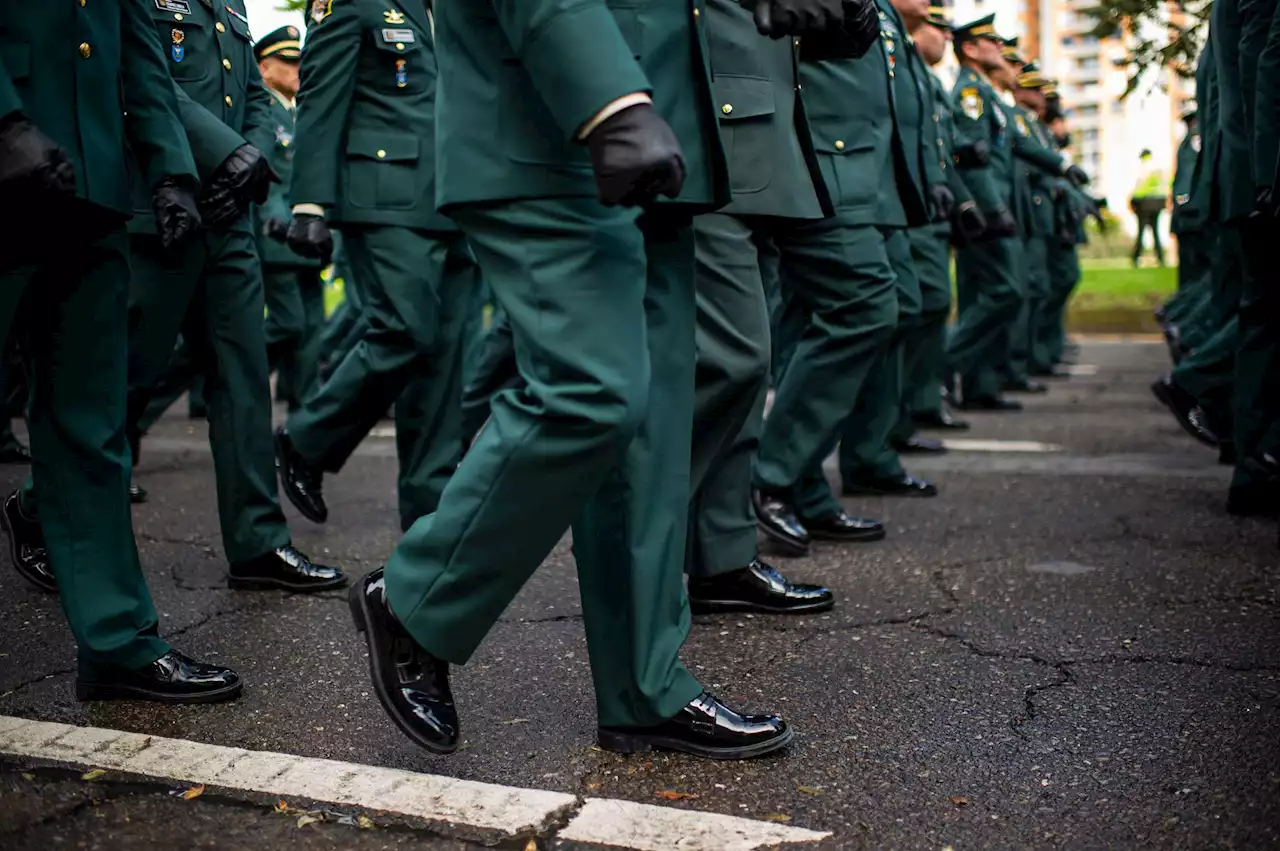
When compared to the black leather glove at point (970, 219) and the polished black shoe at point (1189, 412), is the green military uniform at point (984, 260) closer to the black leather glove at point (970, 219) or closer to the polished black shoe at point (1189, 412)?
the black leather glove at point (970, 219)

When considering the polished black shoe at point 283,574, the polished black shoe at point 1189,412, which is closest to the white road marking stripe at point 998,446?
the polished black shoe at point 1189,412

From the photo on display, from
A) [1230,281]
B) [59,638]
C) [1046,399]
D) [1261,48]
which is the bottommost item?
[1046,399]

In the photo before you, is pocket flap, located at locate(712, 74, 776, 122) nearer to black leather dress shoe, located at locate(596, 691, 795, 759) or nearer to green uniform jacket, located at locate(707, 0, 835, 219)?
green uniform jacket, located at locate(707, 0, 835, 219)

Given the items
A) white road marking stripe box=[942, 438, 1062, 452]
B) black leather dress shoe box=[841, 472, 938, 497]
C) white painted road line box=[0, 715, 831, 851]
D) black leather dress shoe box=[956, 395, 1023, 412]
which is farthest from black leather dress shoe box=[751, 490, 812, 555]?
black leather dress shoe box=[956, 395, 1023, 412]

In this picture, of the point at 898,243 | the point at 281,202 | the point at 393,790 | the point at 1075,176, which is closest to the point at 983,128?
the point at 898,243

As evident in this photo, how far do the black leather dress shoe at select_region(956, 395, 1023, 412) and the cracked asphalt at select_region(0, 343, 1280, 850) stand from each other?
4260 mm

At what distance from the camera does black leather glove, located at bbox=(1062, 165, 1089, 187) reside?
10.9 m

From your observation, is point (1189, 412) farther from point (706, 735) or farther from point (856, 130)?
point (706, 735)

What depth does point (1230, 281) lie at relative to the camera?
5883mm

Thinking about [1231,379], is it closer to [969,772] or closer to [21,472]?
[969,772]

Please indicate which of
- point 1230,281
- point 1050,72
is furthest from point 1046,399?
point 1050,72

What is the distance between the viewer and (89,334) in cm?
272

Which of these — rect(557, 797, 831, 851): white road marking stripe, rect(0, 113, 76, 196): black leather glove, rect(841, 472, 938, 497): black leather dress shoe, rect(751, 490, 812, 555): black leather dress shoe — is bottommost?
rect(841, 472, 938, 497): black leather dress shoe

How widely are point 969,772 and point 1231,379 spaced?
3.92m
